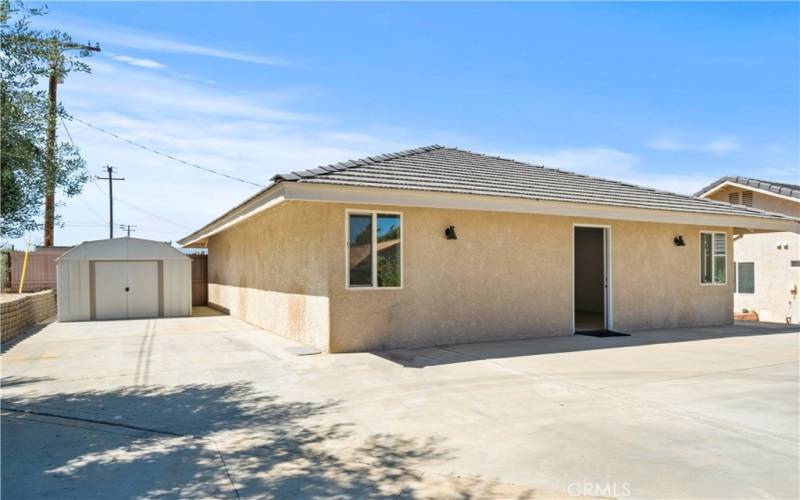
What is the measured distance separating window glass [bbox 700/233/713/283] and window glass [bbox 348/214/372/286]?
31.7ft

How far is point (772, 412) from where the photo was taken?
18.6 ft

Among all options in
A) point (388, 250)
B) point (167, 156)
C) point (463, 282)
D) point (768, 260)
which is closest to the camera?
point (388, 250)

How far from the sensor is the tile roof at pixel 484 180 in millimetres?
9141

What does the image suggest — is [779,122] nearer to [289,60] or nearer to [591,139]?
[591,139]

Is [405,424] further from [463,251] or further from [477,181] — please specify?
[477,181]

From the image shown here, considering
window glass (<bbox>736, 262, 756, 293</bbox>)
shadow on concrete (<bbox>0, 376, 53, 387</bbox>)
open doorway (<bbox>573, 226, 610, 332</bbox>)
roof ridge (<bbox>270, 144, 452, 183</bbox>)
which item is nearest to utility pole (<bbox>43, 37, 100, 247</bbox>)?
shadow on concrete (<bbox>0, 376, 53, 387</bbox>)

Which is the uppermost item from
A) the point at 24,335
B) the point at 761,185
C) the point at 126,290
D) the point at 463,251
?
the point at 761,185

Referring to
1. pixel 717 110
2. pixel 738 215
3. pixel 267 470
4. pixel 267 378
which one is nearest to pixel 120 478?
pixel 267 470

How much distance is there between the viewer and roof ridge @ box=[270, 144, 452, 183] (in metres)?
8.28

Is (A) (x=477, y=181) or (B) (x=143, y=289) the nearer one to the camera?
(A) (x=477, y=181)

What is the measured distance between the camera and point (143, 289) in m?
17.7

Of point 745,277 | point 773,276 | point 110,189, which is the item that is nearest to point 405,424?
point 773,276

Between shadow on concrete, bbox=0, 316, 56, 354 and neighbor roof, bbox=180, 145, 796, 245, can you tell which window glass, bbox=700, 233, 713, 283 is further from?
shadow on concrete, bbox=0, 316, 56, 354

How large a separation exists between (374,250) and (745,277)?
18.6 metres
